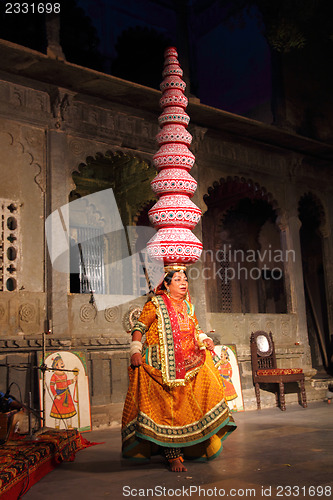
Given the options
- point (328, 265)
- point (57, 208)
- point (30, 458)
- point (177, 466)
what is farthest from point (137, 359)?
point (328, 265)

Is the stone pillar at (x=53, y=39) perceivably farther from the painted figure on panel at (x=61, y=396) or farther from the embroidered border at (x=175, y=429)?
the embroidered border at (x=175, y=429)

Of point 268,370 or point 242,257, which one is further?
point 242,257

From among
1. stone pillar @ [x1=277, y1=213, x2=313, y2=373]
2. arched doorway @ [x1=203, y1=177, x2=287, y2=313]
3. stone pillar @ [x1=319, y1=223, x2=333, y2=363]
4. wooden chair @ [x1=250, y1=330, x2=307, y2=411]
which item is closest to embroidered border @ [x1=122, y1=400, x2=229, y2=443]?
wooden chair @ [x1=250, y1=330, x2=307, y2=411]

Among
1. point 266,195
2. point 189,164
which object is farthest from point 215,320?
point 189,164

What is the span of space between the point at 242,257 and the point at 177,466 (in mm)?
9738

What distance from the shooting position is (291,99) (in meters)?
11.2

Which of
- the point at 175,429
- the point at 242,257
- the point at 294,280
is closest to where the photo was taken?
the point at 175,429

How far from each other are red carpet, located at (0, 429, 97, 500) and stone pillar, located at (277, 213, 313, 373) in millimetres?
6539

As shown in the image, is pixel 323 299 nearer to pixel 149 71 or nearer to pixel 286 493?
pixel 149 71

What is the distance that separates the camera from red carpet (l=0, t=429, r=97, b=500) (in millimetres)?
3395

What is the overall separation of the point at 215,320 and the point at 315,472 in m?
5.62

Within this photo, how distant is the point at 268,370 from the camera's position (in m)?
8.84

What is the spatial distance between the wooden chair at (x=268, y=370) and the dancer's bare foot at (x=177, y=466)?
480 centimetres

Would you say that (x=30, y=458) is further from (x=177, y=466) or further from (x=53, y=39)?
(x=53, y=39)
